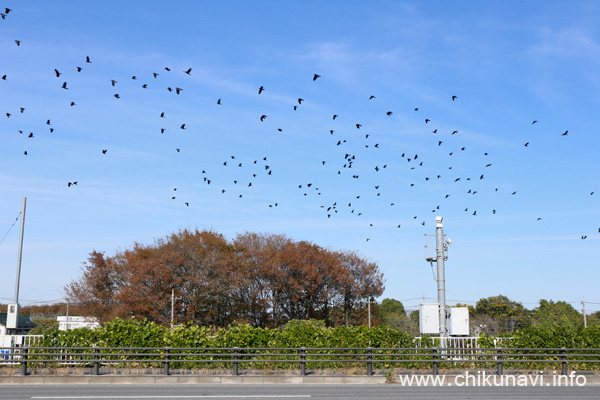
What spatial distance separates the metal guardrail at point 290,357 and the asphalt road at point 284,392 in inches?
68.9

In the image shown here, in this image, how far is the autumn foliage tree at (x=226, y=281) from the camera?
53906mm

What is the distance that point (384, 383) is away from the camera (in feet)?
60.8

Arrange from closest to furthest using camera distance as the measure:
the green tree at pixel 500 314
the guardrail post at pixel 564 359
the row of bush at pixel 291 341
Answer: the guardrail post at pixel 564 359, the row of bush at pixel 291 341, the green tree at pixel 500 314

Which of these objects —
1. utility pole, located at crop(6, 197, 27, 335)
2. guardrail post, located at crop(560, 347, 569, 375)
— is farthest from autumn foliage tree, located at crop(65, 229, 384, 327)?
guardrail post, located at crop(560, 347, 569, 375)

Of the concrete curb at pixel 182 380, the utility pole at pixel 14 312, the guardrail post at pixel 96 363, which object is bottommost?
the concrete curb at pixel 182 380

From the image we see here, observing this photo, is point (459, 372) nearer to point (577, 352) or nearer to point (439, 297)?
point (577, 352)

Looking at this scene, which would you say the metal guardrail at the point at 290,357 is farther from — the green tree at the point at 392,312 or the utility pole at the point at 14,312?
the green tree at the point at 392,312

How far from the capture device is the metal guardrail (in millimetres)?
19250

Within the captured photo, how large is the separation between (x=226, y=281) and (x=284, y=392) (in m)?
40.7

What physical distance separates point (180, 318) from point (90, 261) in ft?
61.9

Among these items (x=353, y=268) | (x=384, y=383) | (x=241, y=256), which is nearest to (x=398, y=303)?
(x=353, y=268)

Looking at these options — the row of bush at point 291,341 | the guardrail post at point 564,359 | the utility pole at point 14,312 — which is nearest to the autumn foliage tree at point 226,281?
the utility pole at point 14,312

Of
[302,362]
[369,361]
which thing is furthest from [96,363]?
[369,361]

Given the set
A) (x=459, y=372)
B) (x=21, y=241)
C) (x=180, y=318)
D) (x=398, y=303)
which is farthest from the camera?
(x=398, y=303)
